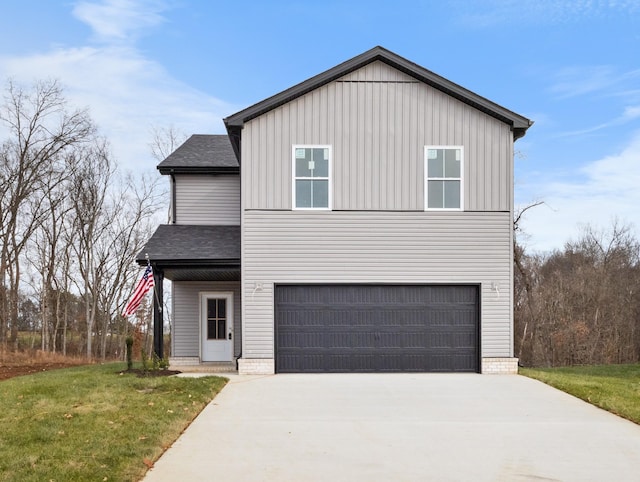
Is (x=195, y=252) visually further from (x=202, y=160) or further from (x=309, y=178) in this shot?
(x=202, y=160)

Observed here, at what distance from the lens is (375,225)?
1650 cm

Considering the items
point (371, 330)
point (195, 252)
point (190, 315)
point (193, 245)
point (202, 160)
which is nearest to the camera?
point (371, 330)

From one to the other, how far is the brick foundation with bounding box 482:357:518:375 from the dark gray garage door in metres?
0.25

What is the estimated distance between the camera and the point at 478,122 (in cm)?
1684

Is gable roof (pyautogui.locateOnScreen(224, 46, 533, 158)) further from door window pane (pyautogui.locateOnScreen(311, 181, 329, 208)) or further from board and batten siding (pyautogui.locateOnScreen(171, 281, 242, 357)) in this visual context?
board and batten siding (pyautogui.locateOnScreen(171, 281, 242, 357))

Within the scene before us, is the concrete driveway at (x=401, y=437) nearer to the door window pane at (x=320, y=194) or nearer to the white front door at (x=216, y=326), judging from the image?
the door window pane at (x=320, y=194)

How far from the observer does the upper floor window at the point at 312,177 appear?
16531 mm

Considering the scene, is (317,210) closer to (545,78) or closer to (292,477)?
(292,477)

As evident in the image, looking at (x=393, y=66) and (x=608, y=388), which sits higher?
(x=393, y=66)

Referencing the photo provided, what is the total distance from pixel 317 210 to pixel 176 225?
5416 millimetres

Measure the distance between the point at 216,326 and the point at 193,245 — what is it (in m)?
2.98

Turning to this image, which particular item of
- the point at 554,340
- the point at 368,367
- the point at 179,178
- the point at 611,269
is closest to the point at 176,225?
the point at 179,178

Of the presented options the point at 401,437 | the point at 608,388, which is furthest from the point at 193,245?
the point at 608,388

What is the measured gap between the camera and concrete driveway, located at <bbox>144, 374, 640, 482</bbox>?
752cm
